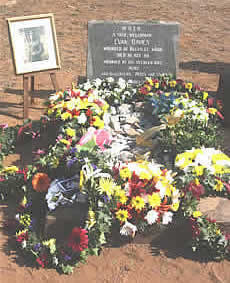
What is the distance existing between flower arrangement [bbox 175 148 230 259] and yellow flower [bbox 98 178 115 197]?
760 millimetres

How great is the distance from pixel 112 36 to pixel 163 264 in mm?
4270

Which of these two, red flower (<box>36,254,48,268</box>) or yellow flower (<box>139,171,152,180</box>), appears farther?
yellow flower (<box>139,171,152,180</box>)

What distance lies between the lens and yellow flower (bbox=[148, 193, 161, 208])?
4.22m

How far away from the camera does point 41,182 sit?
15.2ft

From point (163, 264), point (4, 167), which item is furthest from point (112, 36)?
point (163, 264)

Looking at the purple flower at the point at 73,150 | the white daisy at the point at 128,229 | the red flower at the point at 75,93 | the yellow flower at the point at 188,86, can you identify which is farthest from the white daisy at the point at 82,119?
the yellow flower at the point at 188,86

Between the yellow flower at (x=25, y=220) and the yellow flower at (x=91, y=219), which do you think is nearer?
the yellow flower at (x=91, y=219)

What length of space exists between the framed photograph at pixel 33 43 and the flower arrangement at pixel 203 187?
118 inches

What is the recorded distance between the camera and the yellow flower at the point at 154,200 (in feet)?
13.8

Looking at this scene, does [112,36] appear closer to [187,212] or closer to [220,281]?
[187,212]

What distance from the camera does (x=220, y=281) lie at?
3977 millimetres

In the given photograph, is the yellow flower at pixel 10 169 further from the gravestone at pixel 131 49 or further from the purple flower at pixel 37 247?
the gravestone at pixel 131 49

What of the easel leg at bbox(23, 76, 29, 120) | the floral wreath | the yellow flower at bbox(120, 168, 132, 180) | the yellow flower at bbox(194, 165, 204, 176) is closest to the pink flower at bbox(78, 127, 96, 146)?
the floral wreath

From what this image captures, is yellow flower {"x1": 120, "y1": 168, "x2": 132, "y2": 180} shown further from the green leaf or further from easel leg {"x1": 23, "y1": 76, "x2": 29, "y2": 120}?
easel leg {"x1": 23, "y1": 76, "x2": 29, "y2": 120}
